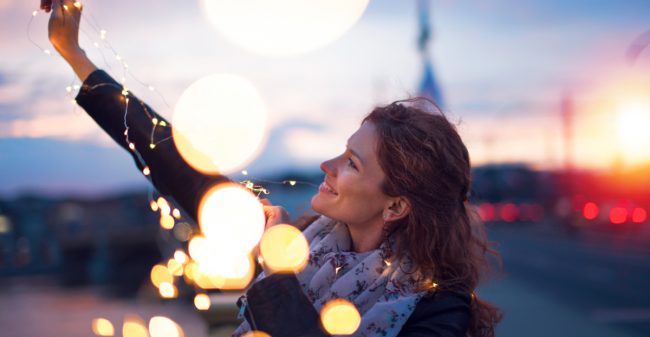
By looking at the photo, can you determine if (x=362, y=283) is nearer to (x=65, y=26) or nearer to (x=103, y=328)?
(x=103, y=328)

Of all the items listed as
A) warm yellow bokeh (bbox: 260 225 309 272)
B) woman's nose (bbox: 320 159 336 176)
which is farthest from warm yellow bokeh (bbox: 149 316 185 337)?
woman's nose (bbox: 320 159 336 176)

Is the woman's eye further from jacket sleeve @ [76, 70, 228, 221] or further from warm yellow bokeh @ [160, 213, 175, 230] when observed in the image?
warm yellow bokeh @ [160, 213, 175, 230]

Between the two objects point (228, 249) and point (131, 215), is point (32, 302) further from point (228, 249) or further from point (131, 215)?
point (228, 249)

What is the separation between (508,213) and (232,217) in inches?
1470

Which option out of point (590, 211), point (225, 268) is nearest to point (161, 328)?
point (225, 268)

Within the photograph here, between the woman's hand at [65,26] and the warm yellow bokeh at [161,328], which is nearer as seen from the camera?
the woman's hand at [65,26]

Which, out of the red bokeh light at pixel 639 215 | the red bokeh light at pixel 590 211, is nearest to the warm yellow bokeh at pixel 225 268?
the red bokeh light at pixel 639 215

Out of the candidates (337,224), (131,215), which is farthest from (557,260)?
(337,224)

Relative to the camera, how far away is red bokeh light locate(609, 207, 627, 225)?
985 inches

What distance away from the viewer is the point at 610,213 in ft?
84.1

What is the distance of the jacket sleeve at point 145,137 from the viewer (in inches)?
95.0

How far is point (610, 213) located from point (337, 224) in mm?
24973

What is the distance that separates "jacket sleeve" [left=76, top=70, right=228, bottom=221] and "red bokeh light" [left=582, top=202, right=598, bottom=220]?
1042 inches

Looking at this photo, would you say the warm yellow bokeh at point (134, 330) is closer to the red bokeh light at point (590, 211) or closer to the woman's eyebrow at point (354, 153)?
the woman's eyebrow at point (354, 153)
